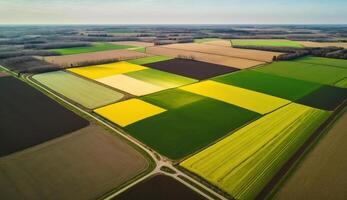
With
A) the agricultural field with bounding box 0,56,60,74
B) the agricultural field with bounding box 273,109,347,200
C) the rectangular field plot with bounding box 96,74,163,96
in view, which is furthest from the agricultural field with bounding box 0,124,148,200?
the agricultural field with bounding box 0,56,60,74

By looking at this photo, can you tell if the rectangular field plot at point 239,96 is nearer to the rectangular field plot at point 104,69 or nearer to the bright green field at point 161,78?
the bright green field at point 161,78

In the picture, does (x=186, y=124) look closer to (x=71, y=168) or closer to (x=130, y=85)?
(x=71, y=168)

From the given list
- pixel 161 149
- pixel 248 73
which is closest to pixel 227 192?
pixel 161 149

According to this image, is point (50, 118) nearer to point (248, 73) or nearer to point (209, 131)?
point (209, 131)

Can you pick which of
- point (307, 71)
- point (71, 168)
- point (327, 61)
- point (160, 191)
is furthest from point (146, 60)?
point (160, 191)

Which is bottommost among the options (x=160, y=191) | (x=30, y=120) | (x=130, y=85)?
(x=160, y=191)

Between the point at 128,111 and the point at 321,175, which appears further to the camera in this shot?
the point at 128,111
